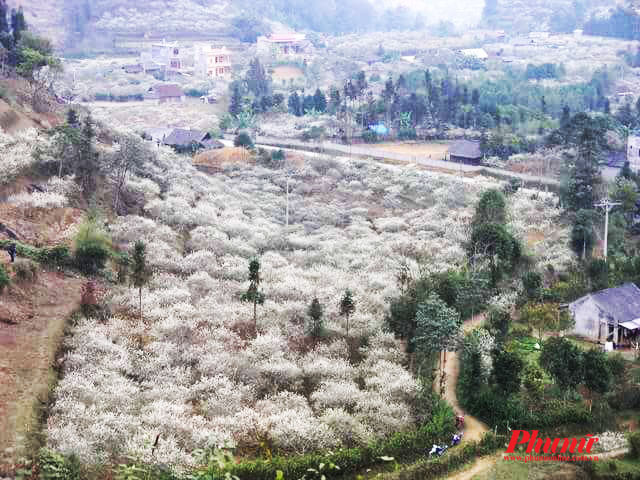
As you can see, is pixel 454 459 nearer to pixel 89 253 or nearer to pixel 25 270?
pixel 25 270

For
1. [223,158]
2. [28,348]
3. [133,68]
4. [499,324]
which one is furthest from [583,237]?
[133,68]

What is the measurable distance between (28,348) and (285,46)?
11144 centimetres

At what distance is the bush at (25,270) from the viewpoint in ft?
104

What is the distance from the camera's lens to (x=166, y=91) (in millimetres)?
94938

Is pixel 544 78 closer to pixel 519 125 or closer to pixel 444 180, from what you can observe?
pixel 519 125

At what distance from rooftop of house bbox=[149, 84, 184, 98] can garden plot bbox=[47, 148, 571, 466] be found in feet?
127

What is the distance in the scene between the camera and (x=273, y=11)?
17438 centimetres

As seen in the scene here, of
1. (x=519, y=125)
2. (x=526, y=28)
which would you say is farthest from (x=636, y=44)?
(x=519, y=125)

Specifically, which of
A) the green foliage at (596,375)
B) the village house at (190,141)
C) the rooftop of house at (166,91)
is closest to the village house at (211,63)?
the rooftop of house at (166,91)

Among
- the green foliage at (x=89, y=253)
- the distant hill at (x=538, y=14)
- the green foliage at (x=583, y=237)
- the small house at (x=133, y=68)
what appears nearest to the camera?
the green foliage at (x=89, y=253)

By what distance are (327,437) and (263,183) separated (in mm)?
37179

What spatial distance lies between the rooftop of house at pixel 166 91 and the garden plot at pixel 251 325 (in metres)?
38.7

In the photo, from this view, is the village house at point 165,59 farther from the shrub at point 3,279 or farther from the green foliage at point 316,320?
the shrub at point 3,279

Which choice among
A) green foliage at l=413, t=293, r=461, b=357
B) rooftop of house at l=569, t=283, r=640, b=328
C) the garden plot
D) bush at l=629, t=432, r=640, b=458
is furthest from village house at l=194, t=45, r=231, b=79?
bush at l=629, t=432, r=640, b=458
